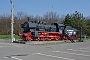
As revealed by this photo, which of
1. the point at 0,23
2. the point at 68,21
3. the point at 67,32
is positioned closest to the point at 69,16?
the point at 68,21

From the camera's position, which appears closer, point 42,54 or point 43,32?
point 42,54

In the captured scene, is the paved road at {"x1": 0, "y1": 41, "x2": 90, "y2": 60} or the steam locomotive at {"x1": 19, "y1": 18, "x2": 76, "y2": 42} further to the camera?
the steam locomotive at {"x1": 19, "y1": 18, "x2": 76, "y2": 42}

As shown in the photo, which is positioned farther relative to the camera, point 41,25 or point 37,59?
point 41,25

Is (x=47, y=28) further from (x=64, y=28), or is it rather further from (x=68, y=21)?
Answer: (x=68, y=21)

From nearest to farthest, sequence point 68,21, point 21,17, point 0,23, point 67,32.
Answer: point 67,32
point 68,21
point 0,23
point 21,17

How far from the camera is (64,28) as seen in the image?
132ft

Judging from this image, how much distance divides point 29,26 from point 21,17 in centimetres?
6379

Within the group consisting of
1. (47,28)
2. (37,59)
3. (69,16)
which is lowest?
(37,59)

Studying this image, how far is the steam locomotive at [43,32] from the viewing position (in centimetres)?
3484

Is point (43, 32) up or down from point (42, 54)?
up

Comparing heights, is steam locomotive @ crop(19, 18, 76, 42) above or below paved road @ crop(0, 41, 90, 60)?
above

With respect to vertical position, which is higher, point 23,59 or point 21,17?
point 21,17

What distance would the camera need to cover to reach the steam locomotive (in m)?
34.8

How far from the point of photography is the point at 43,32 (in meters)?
36.3
